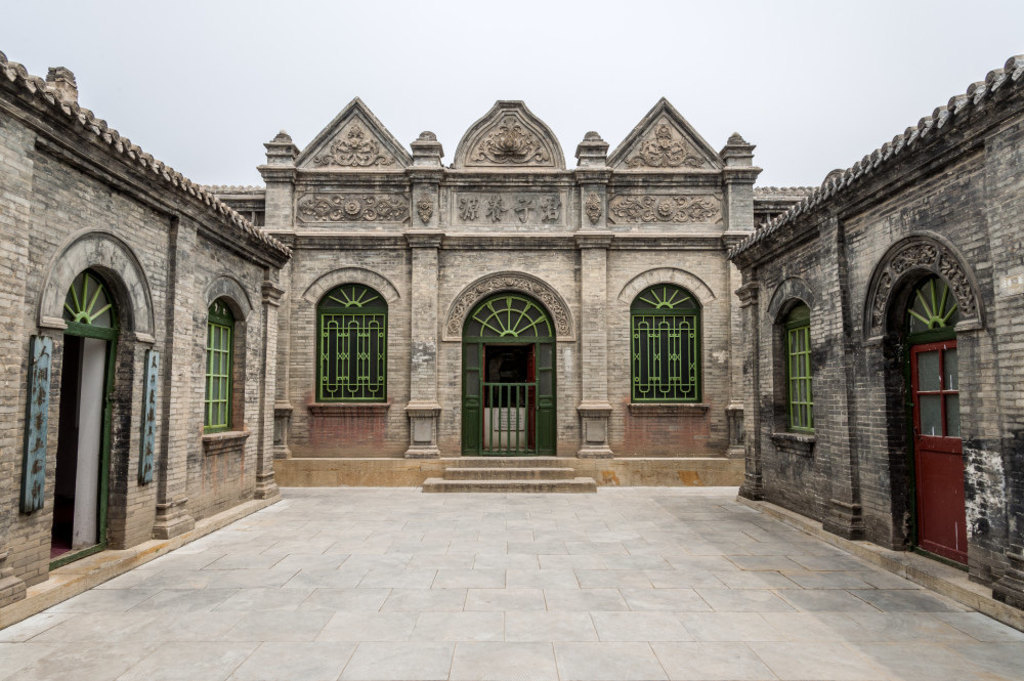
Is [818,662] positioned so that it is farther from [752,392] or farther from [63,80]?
[63,80]

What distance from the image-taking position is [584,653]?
4180 mm

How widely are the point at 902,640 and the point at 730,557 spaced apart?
90.8 inches

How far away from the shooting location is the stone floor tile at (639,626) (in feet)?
14.6

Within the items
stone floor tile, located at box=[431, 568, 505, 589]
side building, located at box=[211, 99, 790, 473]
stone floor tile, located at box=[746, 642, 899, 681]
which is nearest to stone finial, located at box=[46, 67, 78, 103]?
side building, located at box=[211, 99, 790, 473]

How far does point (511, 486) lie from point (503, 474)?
423mm

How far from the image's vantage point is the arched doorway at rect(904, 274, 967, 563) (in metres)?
5.88

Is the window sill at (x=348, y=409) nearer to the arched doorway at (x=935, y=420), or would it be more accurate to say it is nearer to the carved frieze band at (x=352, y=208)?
the carved frieze band at (x=352, y=208)

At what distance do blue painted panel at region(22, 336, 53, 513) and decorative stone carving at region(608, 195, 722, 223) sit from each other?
10.2 m

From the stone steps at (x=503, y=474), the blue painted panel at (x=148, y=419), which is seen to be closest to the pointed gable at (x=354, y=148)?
the stone steps at (x=503, y=474)

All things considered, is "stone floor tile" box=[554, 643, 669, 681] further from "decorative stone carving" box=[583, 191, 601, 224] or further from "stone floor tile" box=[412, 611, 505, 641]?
"decorative stone carving" box=[583, 191, 601, 224]

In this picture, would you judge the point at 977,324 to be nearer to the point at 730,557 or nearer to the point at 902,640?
the point at 902,640

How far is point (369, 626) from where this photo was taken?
467 centimetres

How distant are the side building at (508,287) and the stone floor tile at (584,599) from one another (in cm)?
660

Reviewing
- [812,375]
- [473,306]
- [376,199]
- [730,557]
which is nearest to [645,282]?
[473,306]
